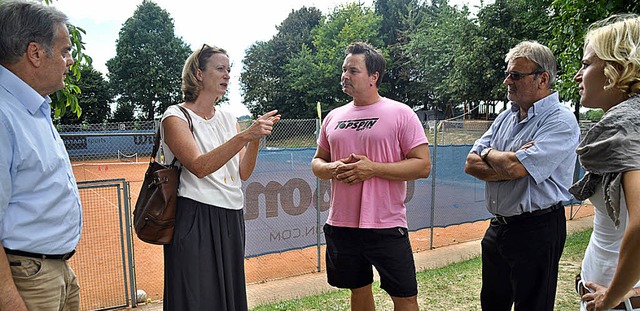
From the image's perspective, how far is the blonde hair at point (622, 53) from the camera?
1.36 metres

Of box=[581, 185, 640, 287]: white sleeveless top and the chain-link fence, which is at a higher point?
box=[581, 185, 640, 287]: white sleeveless top

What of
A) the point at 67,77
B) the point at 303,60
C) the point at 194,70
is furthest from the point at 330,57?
the point at 194,70

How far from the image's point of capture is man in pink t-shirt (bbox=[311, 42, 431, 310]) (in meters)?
2.65

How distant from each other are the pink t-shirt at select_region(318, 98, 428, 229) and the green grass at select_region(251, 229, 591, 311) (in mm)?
1808

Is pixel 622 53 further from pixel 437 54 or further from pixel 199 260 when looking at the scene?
pixel 437 54

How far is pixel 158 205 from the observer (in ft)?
7.25

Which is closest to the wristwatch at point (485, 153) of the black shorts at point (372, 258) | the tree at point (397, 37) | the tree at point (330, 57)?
the black shorts at point (372, 258)

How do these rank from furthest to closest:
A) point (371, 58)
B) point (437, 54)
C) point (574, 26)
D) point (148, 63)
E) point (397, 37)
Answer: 1. point (397, 37)
2. point (148, 63)
3. point (437, 54)
4. point (574, 26)
5. point (371, 58)

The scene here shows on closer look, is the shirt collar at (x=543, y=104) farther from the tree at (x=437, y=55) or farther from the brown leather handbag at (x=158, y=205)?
the tree at (x=437, y=55)

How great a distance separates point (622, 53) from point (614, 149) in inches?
13.8

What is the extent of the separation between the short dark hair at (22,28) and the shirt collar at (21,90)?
0.20 feet

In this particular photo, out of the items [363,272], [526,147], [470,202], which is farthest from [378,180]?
[470,202]

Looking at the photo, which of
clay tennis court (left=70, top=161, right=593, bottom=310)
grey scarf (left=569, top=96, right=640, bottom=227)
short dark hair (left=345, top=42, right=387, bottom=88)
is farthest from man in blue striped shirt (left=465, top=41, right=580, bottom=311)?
clay tennis court (left=70, top=161, right=593, bottom=310)

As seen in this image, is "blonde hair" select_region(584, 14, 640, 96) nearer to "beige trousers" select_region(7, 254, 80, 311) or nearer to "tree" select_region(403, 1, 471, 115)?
"beige trousers" select_region(7, 254, 80, 311)
